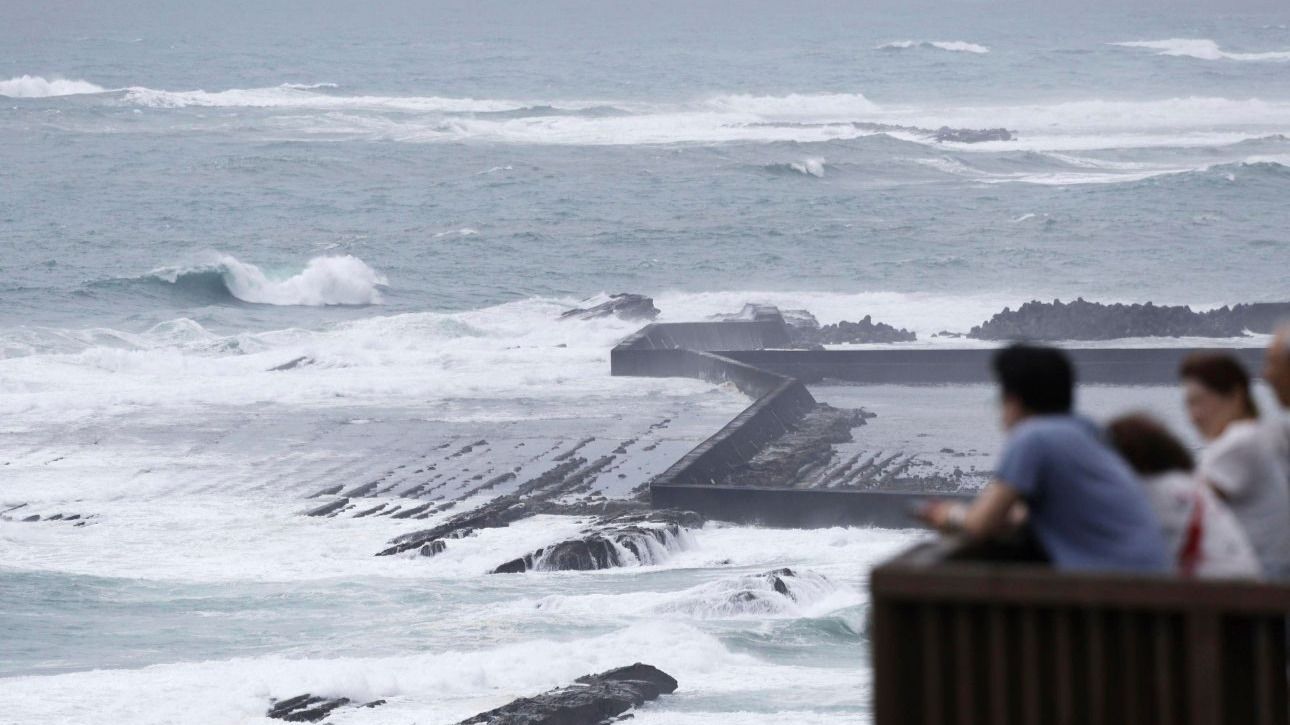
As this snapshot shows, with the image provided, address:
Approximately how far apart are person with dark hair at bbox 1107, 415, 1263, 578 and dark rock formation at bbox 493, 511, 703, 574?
12.2m

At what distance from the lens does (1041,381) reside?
160 inches

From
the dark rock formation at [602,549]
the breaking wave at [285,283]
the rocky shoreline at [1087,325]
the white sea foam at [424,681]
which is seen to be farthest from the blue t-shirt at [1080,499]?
the breaking wave at [285,283]

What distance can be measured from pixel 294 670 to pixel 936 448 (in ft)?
34.4

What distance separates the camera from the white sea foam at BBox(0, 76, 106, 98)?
92.3 meters

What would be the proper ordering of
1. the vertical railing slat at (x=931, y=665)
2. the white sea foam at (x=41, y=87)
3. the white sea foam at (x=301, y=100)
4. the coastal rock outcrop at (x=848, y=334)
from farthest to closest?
the white sea foam at (x=41, y=87)
the white sea foam at (x=301, y=100)
the coastal rock outcrop at (x=848, y=334)
the vertical railing slat at (x=931, y=665)

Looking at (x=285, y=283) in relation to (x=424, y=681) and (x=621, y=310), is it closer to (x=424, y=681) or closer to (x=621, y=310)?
(x=621, y=310)

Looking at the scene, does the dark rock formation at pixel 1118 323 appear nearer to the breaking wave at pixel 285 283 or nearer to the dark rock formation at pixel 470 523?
the dark rock formation at pixel 470 523

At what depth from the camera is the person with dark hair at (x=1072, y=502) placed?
155 inches

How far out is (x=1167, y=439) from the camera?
428 cm

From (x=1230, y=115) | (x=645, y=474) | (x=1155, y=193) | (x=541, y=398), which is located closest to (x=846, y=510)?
(x=645, y=474)

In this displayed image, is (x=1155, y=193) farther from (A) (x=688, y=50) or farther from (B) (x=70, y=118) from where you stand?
(A) (x=688, y=50)

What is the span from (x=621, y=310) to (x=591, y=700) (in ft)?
89.2

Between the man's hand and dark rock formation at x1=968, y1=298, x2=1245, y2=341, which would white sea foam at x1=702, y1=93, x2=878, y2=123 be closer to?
A: dark rock formation at x1=968, y1=298, x2=1245, y2=341

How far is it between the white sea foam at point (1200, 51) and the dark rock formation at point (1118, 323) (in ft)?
307
